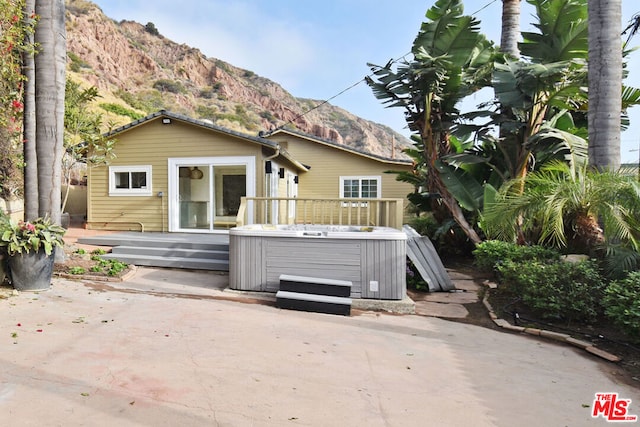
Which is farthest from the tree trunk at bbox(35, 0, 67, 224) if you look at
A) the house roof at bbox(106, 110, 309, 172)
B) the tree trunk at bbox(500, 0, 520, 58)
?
the tree trunk at bbox(500, 0, 520, 58)

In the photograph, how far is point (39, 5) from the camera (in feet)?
19.2

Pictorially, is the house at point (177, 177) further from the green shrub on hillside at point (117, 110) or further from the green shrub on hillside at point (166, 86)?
the green shrub on hillside at point (166, 86)

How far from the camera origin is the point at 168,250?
754cm

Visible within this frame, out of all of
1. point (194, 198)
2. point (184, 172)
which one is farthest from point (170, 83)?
point (194, 198)

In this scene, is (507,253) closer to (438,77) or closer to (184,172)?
(438,77)

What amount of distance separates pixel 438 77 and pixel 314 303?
5.06 meters

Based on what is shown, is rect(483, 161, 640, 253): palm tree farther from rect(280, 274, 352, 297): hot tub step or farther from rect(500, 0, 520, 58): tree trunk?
rect(500, 0, 520, 58): tree trunk

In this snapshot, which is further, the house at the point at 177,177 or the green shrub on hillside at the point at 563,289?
the house at the point at 177,177

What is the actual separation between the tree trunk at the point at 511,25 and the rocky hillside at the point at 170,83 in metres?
21.8

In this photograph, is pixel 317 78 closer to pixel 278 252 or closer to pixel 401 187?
pixel 401 187

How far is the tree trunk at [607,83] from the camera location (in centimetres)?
505

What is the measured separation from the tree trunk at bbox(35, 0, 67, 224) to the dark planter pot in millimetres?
1463

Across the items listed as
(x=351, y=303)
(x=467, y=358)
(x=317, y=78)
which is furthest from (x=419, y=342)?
(x=317, y=78)

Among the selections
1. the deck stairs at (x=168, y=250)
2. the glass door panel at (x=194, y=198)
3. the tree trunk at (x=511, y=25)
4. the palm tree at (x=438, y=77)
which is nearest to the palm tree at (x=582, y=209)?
the palm tree at (x=438, y=77)
